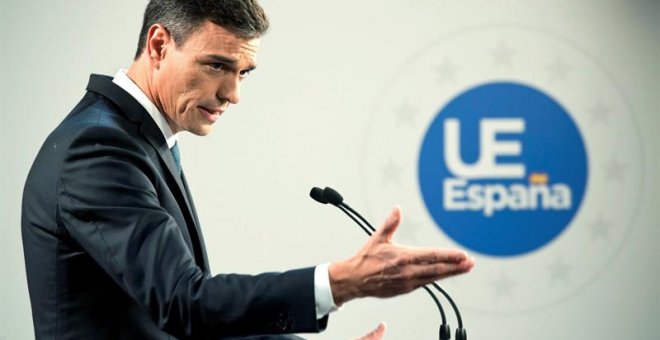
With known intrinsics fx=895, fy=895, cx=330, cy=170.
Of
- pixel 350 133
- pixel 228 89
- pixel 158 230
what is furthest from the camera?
pixel 350 133

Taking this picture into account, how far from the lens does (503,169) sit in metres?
3.73

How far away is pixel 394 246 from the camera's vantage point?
1218mm

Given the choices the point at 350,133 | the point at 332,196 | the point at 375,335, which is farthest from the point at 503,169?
the point at 375,335

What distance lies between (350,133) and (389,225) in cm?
246

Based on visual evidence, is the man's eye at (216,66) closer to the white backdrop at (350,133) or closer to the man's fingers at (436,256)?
the man's fingers at (436,256)

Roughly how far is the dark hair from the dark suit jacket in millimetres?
166

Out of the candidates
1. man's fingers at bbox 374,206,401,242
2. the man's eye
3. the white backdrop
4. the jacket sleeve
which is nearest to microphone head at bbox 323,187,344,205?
the man's eye

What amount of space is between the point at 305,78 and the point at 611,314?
5.41ft

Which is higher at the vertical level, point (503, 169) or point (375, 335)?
point (503, 169)

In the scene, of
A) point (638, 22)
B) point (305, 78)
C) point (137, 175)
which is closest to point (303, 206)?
point (305, 78)

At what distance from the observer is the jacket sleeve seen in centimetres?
127

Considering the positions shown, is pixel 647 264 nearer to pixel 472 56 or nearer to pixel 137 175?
pixel 472 56

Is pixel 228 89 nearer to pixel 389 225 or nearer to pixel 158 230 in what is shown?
pixel 158 230

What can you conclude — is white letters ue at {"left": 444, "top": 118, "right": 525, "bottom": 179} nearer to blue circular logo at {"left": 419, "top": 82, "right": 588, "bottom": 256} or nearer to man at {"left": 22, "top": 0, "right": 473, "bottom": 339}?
blue circular logo at {"left": 419, "top": 82, "right": 588, "bottom": 256}
